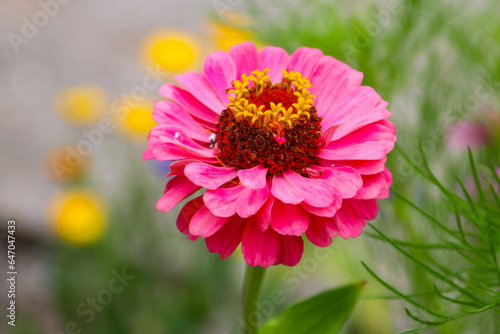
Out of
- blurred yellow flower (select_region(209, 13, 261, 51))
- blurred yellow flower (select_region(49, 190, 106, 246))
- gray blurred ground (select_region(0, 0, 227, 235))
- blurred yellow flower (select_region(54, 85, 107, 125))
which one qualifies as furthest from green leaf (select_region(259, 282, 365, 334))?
gray blurred ground (select_region(0, 0, 227, 235))

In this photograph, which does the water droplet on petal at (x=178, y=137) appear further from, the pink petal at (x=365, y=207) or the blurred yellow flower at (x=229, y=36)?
the blurred yellow flower at (x=229, y=36)

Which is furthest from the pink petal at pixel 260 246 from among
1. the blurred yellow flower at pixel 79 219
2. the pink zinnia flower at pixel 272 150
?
the blurred yellow flower at pixel 79 219

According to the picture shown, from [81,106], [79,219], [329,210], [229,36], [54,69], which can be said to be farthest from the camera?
[54,69]

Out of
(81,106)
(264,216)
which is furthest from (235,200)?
(81,106)

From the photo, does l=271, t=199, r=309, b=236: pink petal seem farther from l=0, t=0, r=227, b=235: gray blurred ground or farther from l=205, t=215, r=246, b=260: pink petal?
l=0, t=0, r=227, b=235: gray blurred ground

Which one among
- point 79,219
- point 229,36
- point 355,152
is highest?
point 229,36

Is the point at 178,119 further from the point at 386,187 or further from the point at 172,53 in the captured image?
the point at 172,53

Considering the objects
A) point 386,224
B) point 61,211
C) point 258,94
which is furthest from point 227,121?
point 61,211

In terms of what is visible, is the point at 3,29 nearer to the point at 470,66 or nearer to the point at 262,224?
the point at 470,66
